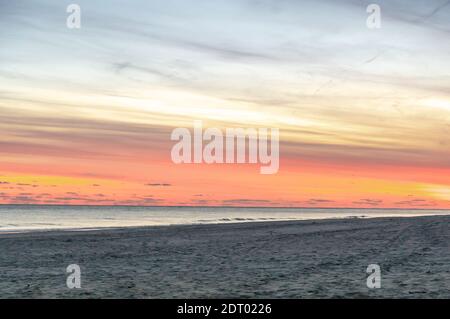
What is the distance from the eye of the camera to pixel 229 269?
20609 millimetres

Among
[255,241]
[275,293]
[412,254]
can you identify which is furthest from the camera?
[255,241]

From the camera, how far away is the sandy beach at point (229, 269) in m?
15.9

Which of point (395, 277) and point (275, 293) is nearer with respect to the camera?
point (275, 293)

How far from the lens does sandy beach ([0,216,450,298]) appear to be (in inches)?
626

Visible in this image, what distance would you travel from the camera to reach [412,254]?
81.0 feet

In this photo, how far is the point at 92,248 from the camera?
2966cm

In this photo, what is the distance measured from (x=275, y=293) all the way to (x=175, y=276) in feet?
15.7

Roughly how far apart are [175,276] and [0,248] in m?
14.9

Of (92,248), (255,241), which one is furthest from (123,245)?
(255,241)
